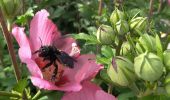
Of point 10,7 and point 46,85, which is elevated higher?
point 10,7

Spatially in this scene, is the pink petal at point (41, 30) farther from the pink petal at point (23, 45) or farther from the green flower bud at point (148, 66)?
the green flower bud at point (148, 66)

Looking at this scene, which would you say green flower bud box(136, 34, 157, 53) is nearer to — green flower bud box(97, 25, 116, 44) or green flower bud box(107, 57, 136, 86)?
green flower bud box(107, 57, 136, 86)

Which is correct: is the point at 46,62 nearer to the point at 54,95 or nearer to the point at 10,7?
the point at 54,95

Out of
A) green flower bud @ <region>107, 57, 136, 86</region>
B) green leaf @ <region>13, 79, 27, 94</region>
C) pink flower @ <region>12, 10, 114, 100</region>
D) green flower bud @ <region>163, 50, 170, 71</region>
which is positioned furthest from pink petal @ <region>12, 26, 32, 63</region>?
green flower bud @ <region>163, 50, 170, 71</region>

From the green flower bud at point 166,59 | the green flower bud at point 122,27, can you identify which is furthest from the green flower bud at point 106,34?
the green flower bud at point 166,59

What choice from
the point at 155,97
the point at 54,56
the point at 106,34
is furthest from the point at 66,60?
the point at 155,97

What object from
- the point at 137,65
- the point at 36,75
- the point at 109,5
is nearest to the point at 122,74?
the point at 137,65

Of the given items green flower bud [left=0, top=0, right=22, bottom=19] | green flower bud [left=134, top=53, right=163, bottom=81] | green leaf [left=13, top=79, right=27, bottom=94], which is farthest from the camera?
green flower bud [left=0, top=0, right=22, bottom=19]
